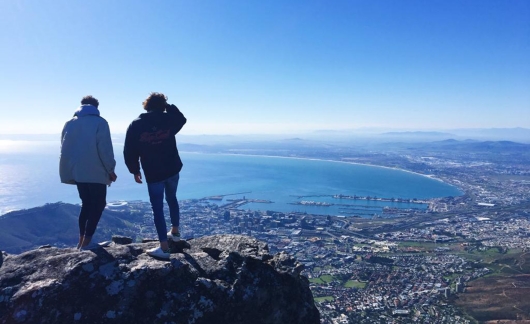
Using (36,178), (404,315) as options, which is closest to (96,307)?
(404,315)

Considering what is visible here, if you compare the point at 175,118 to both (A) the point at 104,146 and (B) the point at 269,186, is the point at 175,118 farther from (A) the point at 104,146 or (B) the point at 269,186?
(B) the point at 269,186

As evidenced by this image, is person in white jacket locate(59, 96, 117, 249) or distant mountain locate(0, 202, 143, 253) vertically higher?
person in white jacket locate(59, 96, 117, 249)

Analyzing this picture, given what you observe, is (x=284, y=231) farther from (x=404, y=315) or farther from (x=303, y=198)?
(x=303, y=198)

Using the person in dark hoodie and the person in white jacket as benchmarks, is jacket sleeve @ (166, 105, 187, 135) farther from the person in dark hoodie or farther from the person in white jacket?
the person in white jacket

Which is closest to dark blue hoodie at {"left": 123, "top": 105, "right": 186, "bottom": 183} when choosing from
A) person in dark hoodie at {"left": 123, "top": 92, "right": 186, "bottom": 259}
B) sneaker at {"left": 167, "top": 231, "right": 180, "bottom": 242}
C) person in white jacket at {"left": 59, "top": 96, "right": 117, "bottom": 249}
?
person in dark hoodie at {"left": 123, "top": 92, "right": 186, "bottom": 259}

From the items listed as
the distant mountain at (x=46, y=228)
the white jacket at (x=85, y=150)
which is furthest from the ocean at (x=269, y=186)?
the white jacket at (x=85, y=150)

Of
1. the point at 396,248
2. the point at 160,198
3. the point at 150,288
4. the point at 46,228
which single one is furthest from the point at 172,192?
the point at 46,228

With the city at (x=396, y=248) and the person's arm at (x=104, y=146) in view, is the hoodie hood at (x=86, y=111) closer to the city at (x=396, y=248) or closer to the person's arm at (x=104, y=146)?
the person's arm at (x=104, y=146)
